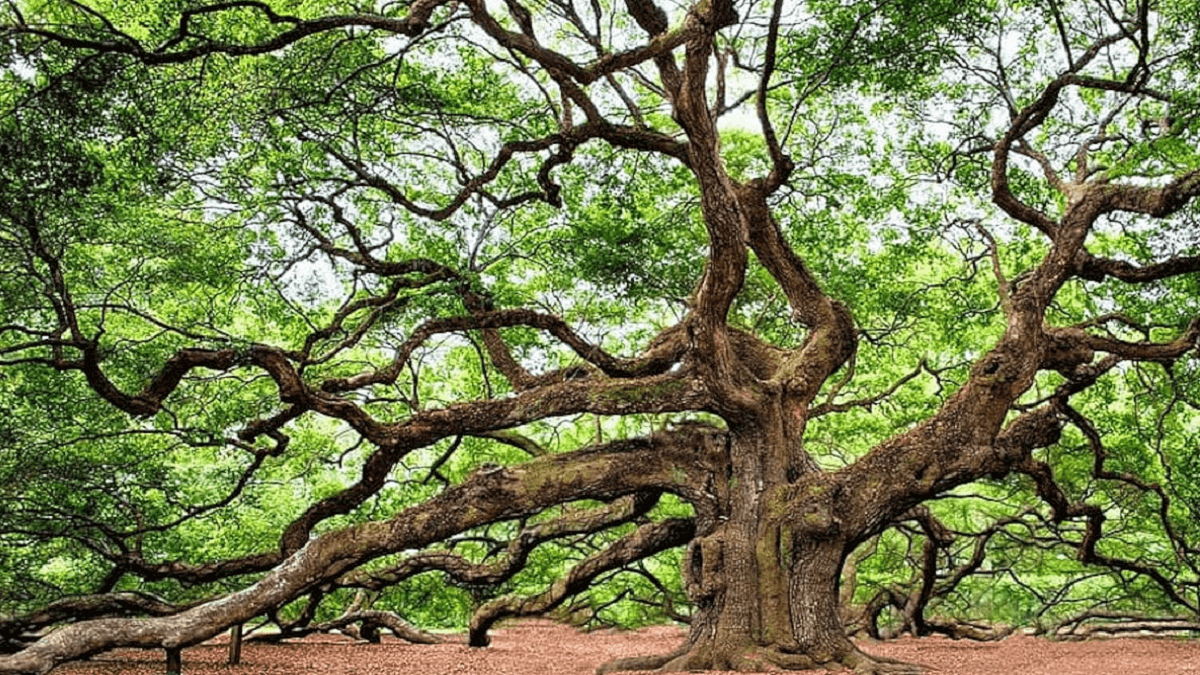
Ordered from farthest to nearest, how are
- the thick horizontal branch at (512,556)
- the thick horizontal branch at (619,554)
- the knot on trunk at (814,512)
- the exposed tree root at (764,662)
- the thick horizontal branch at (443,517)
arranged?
the thick horizontal branch at (512,556)
the thick horizontal branch at (619,554)
the knot on trunk at (814,512)
the exposed tree root at (764,662)
the thick horizontal branch at (443,517)

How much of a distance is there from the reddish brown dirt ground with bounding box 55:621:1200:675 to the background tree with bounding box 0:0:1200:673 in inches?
24.7

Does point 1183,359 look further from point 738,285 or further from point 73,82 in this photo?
point 73,82

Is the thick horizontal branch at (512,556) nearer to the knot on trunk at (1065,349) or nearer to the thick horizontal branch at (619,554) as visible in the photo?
the thick horizontal branch at (619,554)

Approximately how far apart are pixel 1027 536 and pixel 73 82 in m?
13.9

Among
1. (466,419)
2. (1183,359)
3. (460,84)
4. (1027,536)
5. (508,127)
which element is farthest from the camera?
(1027,536)

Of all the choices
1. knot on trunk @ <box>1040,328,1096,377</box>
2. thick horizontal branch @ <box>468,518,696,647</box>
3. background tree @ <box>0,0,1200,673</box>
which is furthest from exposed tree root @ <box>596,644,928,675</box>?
knot on trunk @ <box>1040,328,1096,377</box>

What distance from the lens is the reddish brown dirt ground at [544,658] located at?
8.06m

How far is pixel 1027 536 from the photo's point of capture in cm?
1416

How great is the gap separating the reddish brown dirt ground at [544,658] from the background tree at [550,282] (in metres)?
0.63

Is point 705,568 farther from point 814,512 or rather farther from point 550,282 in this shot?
point 550,282

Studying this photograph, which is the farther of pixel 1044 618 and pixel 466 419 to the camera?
pixel 1044 618

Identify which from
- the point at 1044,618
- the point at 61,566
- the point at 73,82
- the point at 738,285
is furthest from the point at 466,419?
the point at 1044,618

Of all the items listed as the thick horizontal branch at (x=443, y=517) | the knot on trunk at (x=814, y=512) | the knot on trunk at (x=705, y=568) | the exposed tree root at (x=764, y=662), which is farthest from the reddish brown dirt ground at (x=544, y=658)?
the knot on trunk at (x=814, y=512)

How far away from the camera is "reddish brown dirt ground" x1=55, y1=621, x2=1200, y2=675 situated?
806 cm
